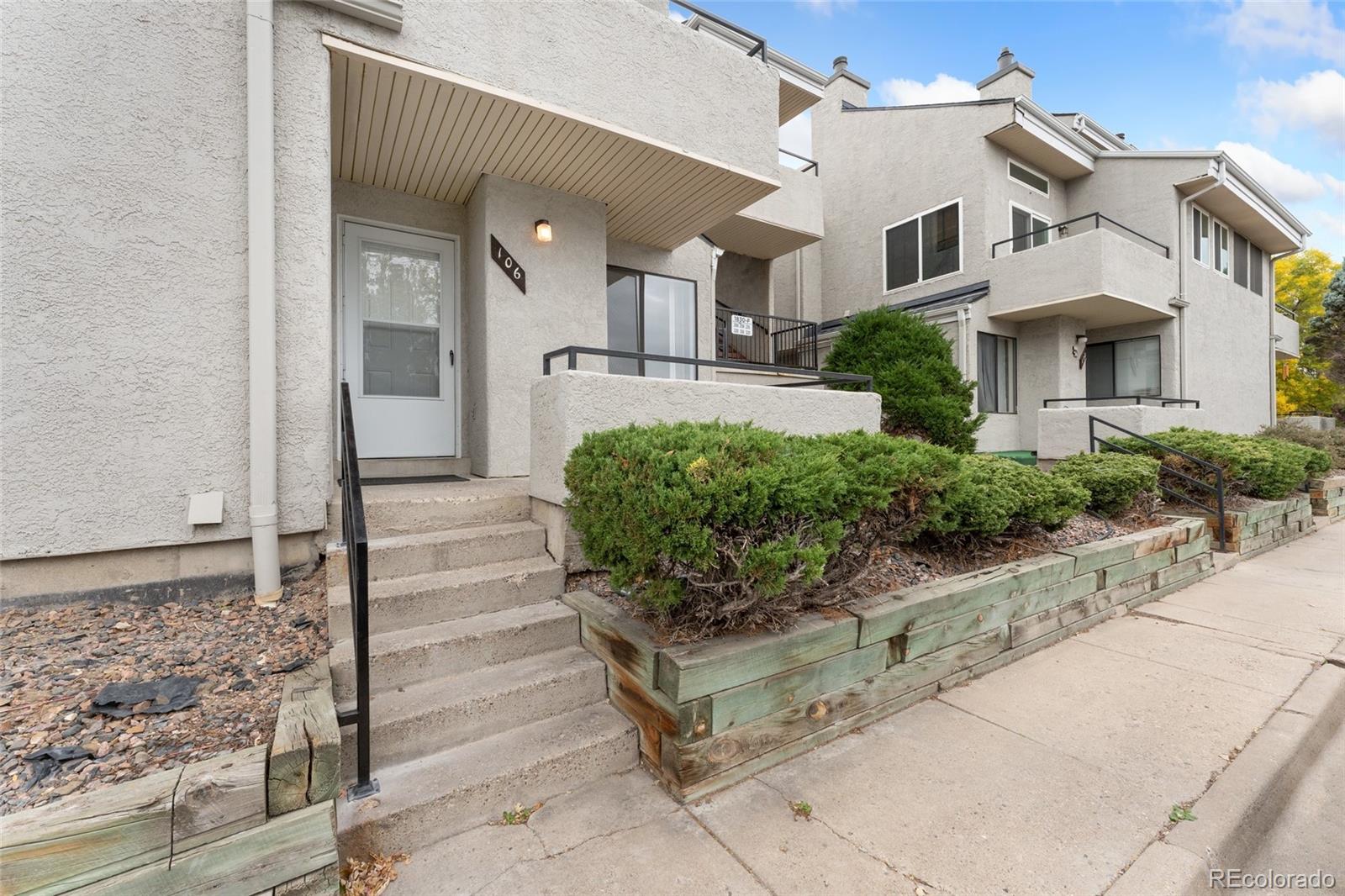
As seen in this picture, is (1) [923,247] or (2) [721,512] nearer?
(2) [721,512]

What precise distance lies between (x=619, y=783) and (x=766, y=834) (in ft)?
2.02

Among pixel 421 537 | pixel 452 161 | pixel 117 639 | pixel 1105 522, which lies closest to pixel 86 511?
pixel 117 639

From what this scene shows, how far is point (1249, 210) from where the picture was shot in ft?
38.7

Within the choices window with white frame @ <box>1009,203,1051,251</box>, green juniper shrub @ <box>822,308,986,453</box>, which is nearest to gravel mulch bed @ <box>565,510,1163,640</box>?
green juniper shrub @ <box>822,308,986,453</box>

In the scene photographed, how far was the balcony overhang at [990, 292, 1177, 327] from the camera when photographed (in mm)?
9234

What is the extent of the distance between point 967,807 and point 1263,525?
273 inches

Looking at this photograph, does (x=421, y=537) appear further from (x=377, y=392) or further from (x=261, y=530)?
(x=377, y=392)

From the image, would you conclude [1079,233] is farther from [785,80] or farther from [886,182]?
[785,80]

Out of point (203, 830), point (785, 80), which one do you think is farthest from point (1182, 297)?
point (203, 830)

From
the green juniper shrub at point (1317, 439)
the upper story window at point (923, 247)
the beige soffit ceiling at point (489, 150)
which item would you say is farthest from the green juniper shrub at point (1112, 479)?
the green juniper shrub at point (1317, 439)

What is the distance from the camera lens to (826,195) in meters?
12.9

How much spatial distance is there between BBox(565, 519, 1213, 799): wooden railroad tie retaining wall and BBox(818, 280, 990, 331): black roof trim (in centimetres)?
706

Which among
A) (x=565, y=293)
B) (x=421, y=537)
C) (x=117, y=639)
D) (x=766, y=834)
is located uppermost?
(x=565, y=293)

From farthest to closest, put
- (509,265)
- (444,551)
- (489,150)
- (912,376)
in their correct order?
(912,376), (509,265), (489,150), (444,551)
